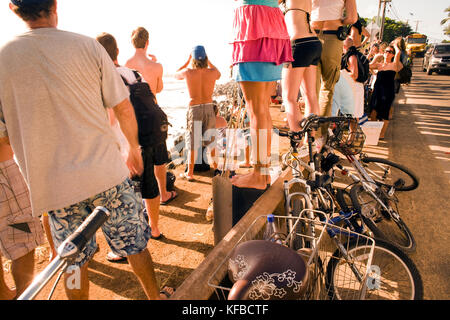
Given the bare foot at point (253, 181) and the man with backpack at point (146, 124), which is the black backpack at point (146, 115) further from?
the bare foot at point (253, 181)

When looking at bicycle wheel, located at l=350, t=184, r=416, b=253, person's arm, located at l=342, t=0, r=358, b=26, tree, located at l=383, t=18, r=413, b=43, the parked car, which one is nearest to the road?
bicycle wheel, located at l=350, t=184, r=416, b=253

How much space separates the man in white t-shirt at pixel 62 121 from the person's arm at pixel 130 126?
8 cm

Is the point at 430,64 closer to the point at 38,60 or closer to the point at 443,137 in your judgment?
the point at 443,137

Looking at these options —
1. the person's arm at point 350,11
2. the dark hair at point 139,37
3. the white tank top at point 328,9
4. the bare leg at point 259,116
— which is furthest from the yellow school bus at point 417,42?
the bare leg at point 259,116

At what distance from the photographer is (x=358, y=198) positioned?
101 inches

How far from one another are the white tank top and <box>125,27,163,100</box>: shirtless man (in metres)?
2.28

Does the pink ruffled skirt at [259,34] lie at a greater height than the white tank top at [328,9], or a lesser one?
lesser

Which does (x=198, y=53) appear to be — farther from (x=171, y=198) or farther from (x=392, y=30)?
(x=392, y=30)

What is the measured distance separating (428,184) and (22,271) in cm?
527

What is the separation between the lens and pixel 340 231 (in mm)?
1659

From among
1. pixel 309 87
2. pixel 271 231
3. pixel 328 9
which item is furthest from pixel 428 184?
pixel 271 231

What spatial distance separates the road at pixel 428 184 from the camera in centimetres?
239
